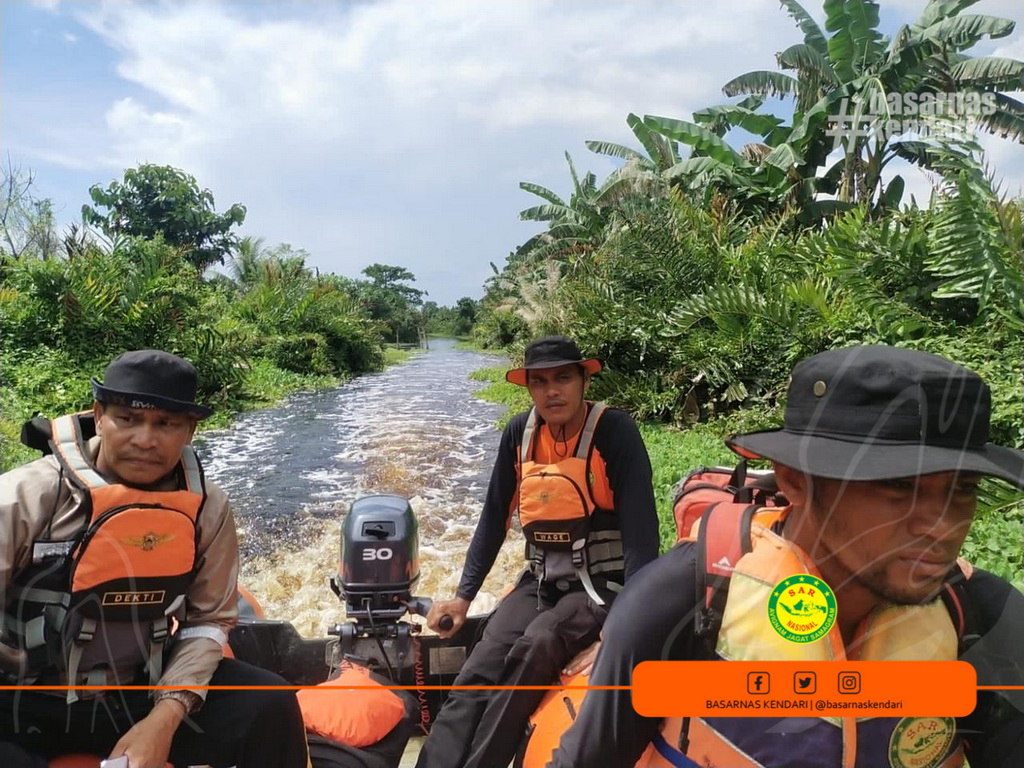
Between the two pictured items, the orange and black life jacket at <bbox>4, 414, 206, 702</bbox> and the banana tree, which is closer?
the orange and black life jacket at <bbox>4, 414, 206, 702</bbox>

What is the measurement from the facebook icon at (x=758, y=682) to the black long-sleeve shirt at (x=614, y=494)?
41.5 inches

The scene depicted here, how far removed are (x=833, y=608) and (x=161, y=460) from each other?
1461mm

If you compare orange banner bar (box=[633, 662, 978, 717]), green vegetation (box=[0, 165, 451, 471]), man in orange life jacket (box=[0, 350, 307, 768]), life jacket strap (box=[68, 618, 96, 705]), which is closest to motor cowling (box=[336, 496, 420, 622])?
man in orange life jacket (box=[0, 350, 307, 768])

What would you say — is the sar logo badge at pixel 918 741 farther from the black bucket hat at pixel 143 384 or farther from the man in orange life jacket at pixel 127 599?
the black bucket hat at pixel 143 384

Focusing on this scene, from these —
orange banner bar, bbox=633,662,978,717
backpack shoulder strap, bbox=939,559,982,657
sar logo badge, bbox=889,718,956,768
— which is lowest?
sar logo badge, bbox=889,718,956,768

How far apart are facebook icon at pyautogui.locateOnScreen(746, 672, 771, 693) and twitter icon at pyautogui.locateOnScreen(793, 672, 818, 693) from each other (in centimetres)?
4

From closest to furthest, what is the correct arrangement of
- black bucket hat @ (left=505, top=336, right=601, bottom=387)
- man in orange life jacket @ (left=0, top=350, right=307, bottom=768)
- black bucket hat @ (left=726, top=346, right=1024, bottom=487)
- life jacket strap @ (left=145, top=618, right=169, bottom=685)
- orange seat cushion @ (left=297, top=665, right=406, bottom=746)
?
black bucket hat @ (left=726, top=346, right=1024, bottom=487), man in orange life jacket @ (left=0, top=350, right=307, bottom=768), life jacket strap @ (left=145, top=618, right=169, bottom=685), orange seat cushion @ (left=297, top=665, right=406, bottom=746), black bucket hat @ (left=505, top=336, right=601, bottom=387)

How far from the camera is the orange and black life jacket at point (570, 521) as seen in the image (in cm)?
208

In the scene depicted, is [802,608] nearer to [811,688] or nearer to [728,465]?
[811,688]

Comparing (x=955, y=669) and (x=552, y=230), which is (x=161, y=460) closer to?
(x=955, y=669)

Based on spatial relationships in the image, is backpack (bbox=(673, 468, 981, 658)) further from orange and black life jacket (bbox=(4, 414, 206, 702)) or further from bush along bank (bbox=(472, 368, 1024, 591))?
bush along bank (bbox=(472, 368, 1024, 591))

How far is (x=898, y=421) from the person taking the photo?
816mm

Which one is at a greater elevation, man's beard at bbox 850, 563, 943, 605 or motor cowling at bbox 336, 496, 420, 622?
man's beard at bbox 850, 563, 943, 605

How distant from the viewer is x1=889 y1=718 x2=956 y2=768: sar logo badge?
910mm
